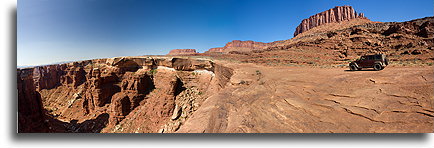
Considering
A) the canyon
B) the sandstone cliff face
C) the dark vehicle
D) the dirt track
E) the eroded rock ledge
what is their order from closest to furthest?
1. the dirt track
2. the canyon
3. the dark vehicle
4. the eroded rock ledge
5. the sandstone cliff face

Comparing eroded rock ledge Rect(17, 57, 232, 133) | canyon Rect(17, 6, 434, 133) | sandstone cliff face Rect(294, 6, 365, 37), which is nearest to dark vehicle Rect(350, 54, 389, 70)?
canyon Rect(17, 6, 434, 133)

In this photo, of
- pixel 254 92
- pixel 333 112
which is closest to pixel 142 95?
pixel 254 92

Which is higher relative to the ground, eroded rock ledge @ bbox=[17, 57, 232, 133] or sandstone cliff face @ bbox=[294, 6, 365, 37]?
sandstone cliff face @ bbox=[294, 6, 365, 37]

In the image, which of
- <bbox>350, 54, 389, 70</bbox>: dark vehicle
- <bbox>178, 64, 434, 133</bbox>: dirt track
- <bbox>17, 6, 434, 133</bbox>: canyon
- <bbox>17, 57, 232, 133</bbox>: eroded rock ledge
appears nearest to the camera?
<bbox>178, 64, 434, 133</bbox>: dirt track

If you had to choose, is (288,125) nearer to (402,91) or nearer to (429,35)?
(402,91)

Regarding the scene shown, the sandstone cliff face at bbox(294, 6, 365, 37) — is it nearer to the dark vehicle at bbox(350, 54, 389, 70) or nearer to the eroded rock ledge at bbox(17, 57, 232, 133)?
the dark vehicle at bbox(350, 54, 389, 70)

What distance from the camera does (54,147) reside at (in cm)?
388

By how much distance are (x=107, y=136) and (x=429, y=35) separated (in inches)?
1128

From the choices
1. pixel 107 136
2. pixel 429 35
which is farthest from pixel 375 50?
pixel 107 136

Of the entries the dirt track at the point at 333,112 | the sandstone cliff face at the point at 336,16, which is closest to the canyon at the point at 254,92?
the dirt track at the point at 333,112

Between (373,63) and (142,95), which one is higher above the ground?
(373,63)

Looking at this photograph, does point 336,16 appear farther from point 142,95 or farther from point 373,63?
point 142,95

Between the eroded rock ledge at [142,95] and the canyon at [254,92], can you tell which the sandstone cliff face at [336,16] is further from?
the eroded rock ledge at [142,95]

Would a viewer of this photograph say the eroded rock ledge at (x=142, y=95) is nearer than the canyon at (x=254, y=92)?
No
